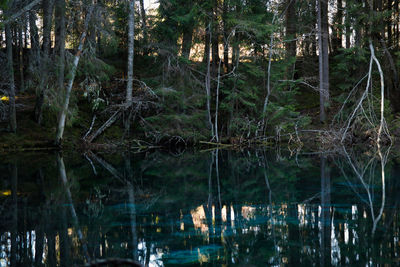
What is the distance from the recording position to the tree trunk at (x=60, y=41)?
1691 centimetres

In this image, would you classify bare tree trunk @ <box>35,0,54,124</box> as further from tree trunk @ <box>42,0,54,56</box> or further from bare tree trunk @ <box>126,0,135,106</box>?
bare tree trunk @ <box>126,0,135,106</box>

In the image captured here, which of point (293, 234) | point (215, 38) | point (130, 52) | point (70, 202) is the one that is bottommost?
point (293, 234)

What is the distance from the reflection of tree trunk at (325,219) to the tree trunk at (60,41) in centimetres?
1147

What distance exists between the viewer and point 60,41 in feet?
58.0

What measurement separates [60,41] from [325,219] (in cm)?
1479

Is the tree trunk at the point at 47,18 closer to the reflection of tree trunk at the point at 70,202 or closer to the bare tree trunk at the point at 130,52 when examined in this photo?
the bare tree trunk at the point at 130,52

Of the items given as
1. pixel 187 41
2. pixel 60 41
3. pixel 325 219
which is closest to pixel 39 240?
pixel 325 219

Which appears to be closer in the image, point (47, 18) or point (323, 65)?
point (47, 18)

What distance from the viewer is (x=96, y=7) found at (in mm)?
18406

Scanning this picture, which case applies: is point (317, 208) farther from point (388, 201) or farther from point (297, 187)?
point (297, 187)

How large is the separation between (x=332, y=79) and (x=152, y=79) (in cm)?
1399

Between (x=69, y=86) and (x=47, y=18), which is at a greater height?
(x=47, y=18)

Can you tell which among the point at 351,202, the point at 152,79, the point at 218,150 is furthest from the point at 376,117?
the point at 351,202

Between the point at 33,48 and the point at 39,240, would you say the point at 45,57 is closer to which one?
the point at 33,48
